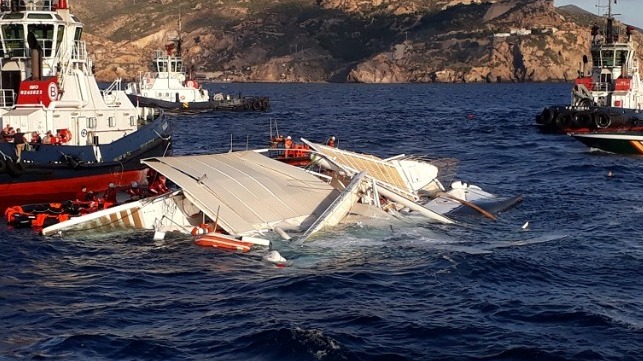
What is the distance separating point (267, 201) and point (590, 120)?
54.3 metres

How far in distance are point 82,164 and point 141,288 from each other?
52.0ft

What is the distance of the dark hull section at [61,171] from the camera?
39094 millimetres

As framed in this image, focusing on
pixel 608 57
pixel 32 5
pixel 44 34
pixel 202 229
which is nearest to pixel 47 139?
pixel 44 34

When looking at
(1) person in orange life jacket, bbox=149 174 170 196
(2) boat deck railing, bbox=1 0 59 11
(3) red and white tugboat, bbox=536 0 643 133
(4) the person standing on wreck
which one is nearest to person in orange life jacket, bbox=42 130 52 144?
(4) the person standing on wreck

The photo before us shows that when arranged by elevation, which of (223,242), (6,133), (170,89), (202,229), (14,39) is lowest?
(223,242)

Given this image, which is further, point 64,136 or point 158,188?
point 64,136

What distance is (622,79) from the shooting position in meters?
85.8

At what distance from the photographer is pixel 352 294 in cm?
2608

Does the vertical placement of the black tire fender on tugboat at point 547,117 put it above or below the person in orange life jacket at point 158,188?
above

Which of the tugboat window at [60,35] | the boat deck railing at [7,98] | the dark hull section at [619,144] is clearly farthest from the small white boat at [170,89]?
the boat deck railing at [7,98]

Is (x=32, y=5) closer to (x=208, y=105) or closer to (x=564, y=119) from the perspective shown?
(x=564, y=119)

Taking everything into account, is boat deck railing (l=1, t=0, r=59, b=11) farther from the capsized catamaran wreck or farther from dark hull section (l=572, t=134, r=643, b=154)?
dark hull section (l=572, t=134, r=643, b=154)

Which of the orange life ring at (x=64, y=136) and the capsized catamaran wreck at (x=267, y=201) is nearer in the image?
the capsized catamaran wreck at (x=267, y=201)

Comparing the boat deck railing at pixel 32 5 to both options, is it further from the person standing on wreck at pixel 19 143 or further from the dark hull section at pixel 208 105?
the dark hull section at pixel 208 105
